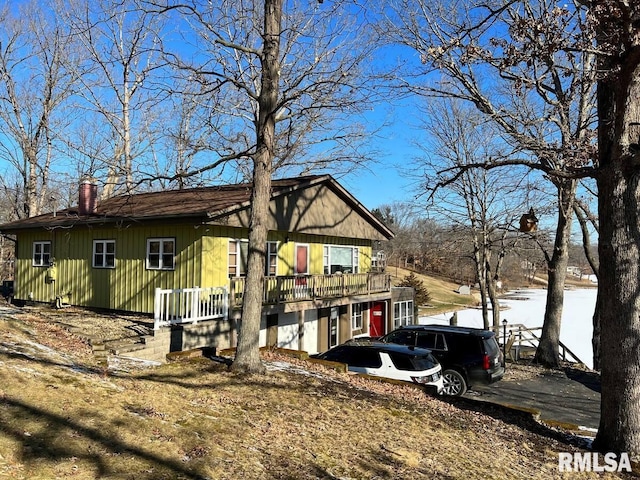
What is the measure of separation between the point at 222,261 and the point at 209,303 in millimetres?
2541

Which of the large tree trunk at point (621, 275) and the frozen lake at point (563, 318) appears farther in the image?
the frozen lake at point (563, 318)

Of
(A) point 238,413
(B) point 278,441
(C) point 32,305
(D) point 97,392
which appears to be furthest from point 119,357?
(C) point 32,305

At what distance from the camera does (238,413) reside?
7.18 m

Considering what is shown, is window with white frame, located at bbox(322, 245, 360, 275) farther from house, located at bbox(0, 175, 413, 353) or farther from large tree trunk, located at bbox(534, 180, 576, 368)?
large tree trunk, located at bbox(534, 180, 576, 368)

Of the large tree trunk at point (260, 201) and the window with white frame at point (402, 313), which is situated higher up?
the large tree trunk at point (260, 201)

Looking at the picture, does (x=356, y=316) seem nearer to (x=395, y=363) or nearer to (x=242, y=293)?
(x=242, y=293)

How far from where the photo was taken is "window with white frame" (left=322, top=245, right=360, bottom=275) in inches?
850

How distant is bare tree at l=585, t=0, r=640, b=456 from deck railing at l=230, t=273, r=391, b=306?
31.7 feet

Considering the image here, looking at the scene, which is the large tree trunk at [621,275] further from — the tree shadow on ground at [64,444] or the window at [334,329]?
the window at [334,329]

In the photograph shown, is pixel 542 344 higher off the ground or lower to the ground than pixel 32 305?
lower

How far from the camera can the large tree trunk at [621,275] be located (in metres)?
7.69

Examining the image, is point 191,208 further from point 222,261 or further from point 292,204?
point 292,204

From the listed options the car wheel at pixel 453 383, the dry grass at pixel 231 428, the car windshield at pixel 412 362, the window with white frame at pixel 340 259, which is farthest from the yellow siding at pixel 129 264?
the car wheel at pixel 453 383

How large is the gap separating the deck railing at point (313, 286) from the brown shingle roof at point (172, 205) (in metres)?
2.39
